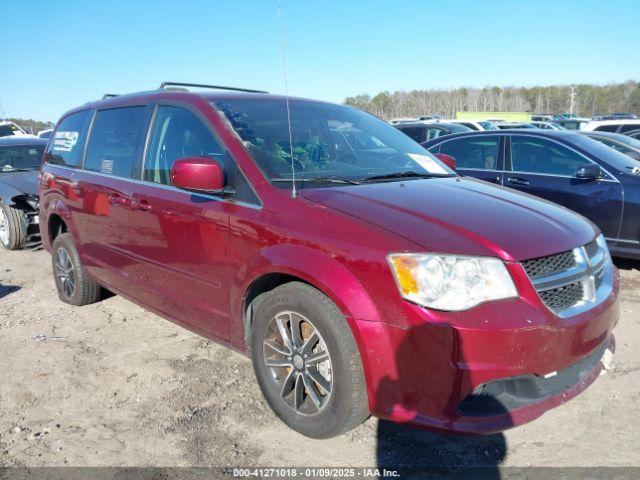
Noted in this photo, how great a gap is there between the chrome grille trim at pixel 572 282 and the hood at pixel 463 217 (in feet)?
0.19

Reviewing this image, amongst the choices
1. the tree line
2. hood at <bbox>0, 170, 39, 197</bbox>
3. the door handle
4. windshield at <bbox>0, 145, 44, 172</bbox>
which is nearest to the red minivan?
the door handle

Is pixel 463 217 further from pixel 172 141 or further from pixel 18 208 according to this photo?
pixel 18 208

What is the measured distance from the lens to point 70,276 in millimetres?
4914

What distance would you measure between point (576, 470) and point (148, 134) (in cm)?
328

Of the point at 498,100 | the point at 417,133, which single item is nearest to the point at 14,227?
the point at 417,133

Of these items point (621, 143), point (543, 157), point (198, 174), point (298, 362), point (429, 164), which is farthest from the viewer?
point (621, 143)

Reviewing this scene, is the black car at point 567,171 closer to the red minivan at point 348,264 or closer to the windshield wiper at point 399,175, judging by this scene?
the red minivan at point 348,264

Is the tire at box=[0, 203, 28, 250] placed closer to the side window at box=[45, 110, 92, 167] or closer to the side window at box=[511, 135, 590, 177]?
the side window at box=[45, 110, 92, 167]

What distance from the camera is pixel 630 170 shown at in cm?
550

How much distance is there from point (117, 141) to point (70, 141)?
107 centimetres

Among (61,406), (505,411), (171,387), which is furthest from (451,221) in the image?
(61,406)

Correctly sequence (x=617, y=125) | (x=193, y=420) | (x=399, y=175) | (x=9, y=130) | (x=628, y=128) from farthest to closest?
(x=9, y=130)
(x=628, y=128)
(x=617, y=125)
(x=399, y=175)
(x=193, y=420)

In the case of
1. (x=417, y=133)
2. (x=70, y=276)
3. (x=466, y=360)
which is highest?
(x=417, y=133)

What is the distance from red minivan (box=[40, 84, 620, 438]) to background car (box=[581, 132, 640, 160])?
151 inches
